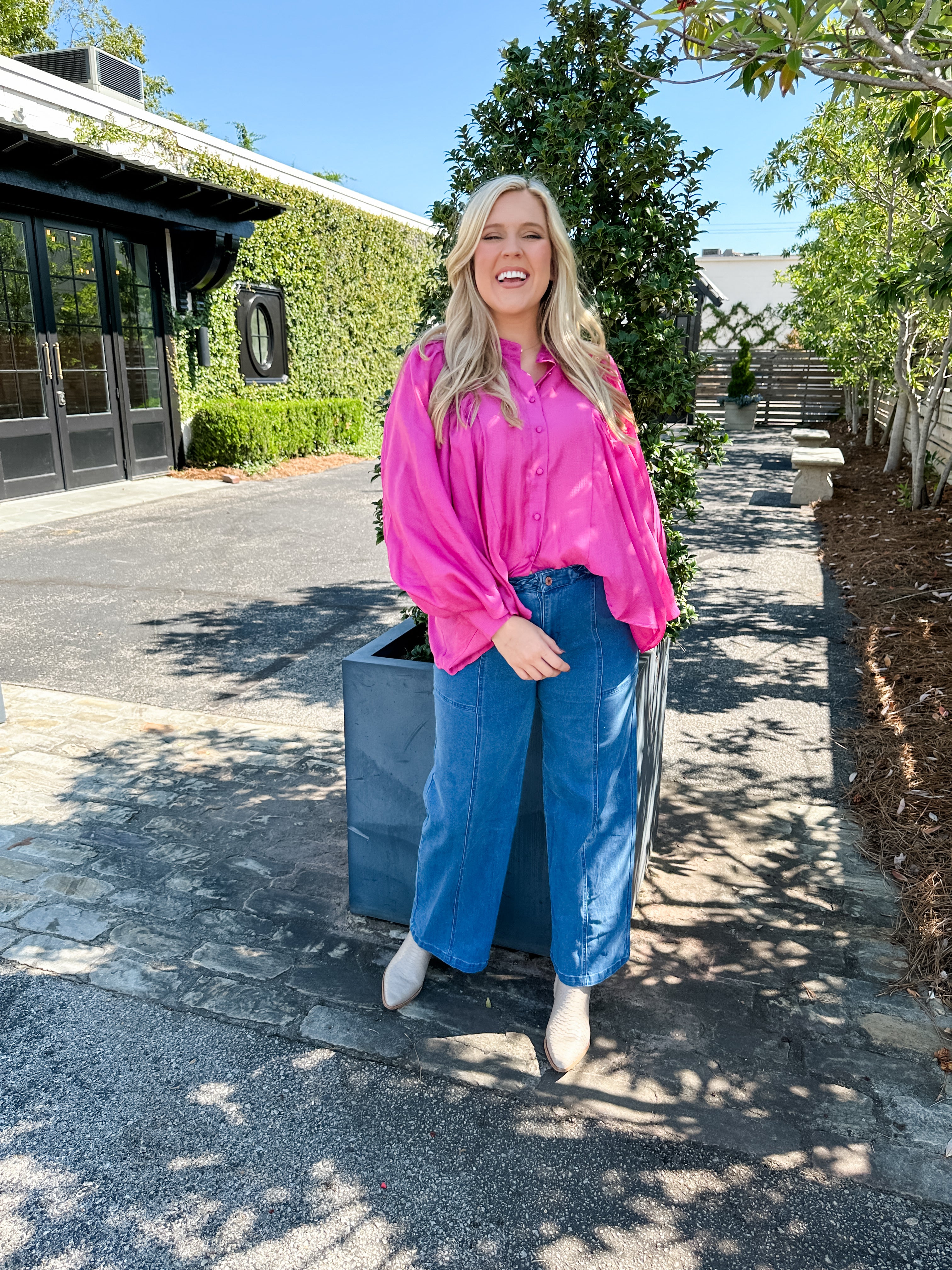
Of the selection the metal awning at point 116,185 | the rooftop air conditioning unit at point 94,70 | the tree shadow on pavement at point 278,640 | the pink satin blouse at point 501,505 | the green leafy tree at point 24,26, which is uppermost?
the green leafy tree at point 24,26

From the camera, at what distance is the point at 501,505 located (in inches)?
75.9

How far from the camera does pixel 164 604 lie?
595 centimetres

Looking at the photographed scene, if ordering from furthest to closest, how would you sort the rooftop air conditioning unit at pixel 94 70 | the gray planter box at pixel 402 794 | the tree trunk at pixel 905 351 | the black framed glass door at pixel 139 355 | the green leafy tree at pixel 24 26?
the green leafy tree at pixel 24 26 < the rooftop air conditioning unit at pixel 94 70 < the black framed glass door at pixel 139 355 < the tree trunk at pixel 905 351 < the gray planter box at pixel 402 794

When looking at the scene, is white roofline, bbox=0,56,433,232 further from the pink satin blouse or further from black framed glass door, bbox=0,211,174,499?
the pink satin blouse

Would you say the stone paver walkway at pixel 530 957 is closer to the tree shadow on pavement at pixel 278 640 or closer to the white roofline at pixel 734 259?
the tree shadow on pavement at pixel 278 640

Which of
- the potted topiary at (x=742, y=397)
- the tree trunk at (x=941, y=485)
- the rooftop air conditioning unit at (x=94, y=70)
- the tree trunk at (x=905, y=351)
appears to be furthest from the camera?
the potted topiary at (x=742, y=397)

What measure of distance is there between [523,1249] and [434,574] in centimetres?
128

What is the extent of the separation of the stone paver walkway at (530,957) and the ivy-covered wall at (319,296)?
29.2ft

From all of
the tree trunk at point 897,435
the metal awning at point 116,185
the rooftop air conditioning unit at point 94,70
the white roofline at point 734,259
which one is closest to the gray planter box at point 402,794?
the metal awning at point 116,185

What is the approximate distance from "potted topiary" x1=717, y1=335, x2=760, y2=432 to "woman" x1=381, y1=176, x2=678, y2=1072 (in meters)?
20.4

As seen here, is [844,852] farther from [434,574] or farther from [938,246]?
[938,246]

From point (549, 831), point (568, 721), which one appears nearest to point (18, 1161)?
point (549, 831)

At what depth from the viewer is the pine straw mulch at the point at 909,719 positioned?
2.59 metres

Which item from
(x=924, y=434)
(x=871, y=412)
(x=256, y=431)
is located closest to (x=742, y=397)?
(x=871, y=412)
